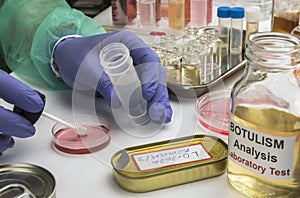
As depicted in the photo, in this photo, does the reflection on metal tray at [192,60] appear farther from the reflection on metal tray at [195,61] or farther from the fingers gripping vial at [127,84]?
the fingers gripping vial at [127,84]

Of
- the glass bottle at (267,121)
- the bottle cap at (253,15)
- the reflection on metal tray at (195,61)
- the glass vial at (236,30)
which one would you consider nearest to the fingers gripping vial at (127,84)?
the reflection on metal tray at (195,61)

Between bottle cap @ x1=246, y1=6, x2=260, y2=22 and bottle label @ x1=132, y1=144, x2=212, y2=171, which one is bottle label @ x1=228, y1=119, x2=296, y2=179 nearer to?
bottle label @ x1=132, y1=144, x2=212, y2=171

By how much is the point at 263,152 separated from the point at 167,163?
0.15 m

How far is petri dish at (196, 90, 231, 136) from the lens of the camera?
0.87m

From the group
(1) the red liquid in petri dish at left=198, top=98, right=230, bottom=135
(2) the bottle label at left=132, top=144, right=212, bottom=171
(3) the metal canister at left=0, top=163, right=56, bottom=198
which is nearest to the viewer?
(3) the metal canister at left=0, top=163, right=56, bottom=198

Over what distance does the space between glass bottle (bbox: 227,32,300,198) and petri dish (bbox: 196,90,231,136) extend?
0.53 ft

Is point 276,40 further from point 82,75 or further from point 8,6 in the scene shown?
point 8,6

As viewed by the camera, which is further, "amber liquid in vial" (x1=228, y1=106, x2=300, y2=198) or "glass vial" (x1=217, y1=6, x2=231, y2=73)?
"glass vial" (x1=217, y1=6, x2=231, y2=73)

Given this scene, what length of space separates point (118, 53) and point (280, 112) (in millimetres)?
340

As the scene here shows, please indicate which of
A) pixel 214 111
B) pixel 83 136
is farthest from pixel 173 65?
pixel 83 136

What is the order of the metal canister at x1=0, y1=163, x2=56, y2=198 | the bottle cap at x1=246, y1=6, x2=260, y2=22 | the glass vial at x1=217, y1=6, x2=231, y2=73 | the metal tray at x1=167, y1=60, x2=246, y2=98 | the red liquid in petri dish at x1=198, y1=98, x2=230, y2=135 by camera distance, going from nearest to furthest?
1. the metal canister at x1=0, y1=163, x2=56, y2=198
2. the red liquid in petri dish at x1=198, y1=98, x2=230, y2=135
3. the metal tray at x1=167, y1=60, x2=246, y2=98
4. the glass vial at x1=217, y1=6, x2=231, y2=73
5. the bottle cap at x1=246, y1=6, x2=260, y2=22

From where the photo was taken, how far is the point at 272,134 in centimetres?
64

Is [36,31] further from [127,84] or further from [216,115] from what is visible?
[216,115]

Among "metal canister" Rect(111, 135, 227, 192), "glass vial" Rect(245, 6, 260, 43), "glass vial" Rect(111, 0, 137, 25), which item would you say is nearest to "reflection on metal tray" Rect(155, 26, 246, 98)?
"glass vial" Rect(245, 6, 260, 43)
